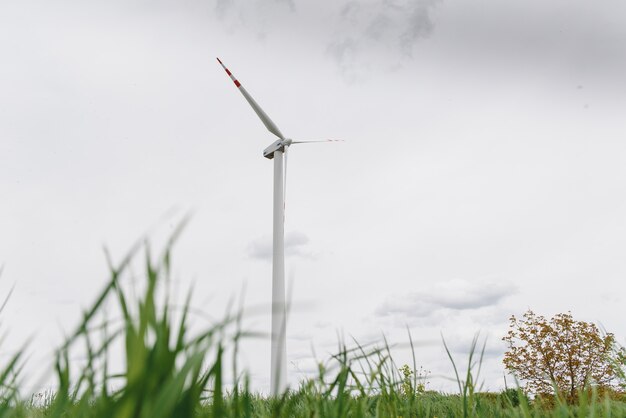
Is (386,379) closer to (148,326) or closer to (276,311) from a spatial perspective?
(276,311)

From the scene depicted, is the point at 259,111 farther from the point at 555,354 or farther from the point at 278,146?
the point at 555,354

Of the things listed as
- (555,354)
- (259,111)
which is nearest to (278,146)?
(259,111)

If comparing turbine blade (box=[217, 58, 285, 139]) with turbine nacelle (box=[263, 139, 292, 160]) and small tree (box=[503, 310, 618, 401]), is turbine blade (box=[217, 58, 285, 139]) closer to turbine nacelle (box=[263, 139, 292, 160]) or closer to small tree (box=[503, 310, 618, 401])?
turbine nacelle (box=[263, 139, 292, 160])

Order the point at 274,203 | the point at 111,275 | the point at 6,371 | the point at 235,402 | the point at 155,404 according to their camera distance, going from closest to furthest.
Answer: the point at 155,404 → the point at 111,275 → the point at 235,402 → the point at 6,371 → the point at 274,203

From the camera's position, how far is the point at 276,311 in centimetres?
149

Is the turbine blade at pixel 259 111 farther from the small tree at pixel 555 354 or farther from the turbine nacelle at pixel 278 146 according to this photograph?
the small tree at pixel 555 354

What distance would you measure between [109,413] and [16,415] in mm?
1081

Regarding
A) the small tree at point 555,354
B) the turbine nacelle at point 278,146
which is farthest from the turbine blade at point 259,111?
the small tree at point 555,354

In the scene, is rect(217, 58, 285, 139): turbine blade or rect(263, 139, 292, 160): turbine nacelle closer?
rect(217, 58, 285, 139): turbine blade

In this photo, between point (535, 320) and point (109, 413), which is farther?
point (535, 320)

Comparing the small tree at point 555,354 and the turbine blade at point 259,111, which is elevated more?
the turbine blade at point 259,111

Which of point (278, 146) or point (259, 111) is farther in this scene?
point (278, 146)

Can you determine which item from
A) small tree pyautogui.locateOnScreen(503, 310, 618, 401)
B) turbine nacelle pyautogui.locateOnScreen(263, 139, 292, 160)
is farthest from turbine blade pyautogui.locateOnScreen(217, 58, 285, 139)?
small tree pyautogui.locateOnScreen(503, 310, 618, 401)

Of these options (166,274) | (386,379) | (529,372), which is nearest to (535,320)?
(529,372)
